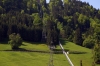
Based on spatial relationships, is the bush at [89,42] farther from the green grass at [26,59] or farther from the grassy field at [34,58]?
the green grass at [26,59]

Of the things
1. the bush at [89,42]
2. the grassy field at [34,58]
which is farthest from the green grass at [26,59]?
the bush at [89,42]

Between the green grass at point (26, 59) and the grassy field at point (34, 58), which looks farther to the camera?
the grassy field at point (34, 58)

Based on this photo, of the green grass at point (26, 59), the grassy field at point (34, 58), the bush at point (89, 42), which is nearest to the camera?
the green grass at point (26, 59)

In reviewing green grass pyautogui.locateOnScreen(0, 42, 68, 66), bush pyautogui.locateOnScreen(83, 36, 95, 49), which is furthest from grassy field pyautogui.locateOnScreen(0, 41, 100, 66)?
bush pyautogui.locateOnScreen(83, 36, 95, 49)

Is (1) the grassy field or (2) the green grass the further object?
A: (1) the grassy field

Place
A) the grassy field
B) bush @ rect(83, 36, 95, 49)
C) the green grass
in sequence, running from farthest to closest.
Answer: bush @ rect(83, 36, 95, 49)
the grassy field
the green grass

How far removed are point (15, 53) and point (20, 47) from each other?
47.5 feet

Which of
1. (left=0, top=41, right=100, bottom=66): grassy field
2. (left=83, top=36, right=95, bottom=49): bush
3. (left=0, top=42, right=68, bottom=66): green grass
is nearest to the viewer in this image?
(left=0, top=42, right=68, bottom=66): green grass

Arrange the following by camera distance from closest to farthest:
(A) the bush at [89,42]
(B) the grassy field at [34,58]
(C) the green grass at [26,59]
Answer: (C) the green grass at [26,59], (B) the grassy field at [34,58], (A) the bush at [89,42]

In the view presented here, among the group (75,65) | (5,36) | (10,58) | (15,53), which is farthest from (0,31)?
(75,65)

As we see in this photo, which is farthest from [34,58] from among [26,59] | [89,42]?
[89,42]

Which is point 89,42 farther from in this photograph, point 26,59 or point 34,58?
point 26,59

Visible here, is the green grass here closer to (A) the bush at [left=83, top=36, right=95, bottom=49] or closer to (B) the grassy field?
(B) the grassy field

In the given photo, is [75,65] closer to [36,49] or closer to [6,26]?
[36,49]
